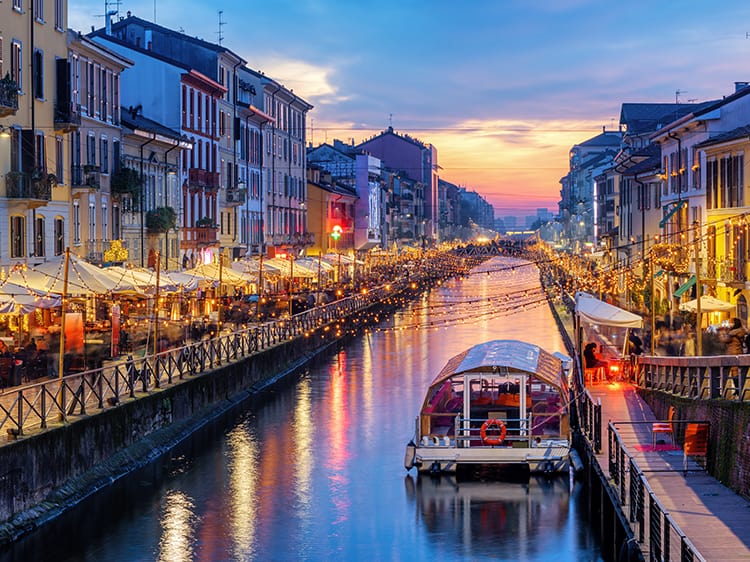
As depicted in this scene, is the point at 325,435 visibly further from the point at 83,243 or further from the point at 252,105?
the point at 252,105

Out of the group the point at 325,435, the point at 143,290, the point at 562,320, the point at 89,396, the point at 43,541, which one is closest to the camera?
the point at 43,541

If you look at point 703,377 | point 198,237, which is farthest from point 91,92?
point 703,377

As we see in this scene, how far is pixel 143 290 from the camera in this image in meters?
40.8

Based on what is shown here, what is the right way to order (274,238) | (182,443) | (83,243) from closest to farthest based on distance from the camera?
(182,443) < (83,243) < (274,238)

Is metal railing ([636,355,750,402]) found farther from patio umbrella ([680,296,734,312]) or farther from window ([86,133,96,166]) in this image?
window ([86,133,96,166])

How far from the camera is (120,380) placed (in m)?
31.4

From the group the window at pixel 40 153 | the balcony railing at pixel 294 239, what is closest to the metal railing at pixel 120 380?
the window at pixel 40 153

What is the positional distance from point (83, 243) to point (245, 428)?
1344 centimetres

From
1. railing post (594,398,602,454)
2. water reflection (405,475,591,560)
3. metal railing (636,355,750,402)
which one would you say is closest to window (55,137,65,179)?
water reflection (405,475,591,560)

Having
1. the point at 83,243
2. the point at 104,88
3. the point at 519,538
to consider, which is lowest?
the point at 519,538

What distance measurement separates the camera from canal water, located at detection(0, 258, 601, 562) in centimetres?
2409

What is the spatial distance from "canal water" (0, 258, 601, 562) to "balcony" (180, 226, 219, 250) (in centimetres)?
2639

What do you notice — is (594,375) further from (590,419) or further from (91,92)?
(91,92)

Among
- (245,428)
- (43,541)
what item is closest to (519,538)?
(43,541)
